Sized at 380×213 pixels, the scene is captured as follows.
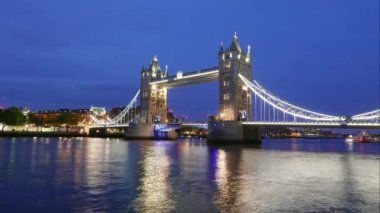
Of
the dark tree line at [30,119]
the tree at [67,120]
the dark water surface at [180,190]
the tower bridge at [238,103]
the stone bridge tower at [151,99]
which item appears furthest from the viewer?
the tree at [67,120]

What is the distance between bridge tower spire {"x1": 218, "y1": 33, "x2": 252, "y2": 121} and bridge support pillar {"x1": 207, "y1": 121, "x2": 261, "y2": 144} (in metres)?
1.78

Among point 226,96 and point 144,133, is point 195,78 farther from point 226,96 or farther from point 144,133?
point 144,133

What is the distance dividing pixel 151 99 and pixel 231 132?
86.2 feet

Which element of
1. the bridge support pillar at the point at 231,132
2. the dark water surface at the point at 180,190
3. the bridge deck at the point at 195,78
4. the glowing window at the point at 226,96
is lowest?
the dark water surface at the point at 180,190

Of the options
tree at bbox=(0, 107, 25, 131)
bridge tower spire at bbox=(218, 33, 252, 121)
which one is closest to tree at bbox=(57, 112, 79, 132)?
tree at bbox=(0, 107, 25, 131)

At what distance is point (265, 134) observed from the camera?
167750 mm

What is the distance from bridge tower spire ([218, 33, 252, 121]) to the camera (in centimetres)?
5672

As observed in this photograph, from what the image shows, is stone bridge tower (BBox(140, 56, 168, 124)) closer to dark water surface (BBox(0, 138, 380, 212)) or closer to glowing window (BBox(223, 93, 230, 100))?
glowing window (BBox(223, 93, 230, 100))

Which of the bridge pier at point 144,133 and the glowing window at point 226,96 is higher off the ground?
the glowing window at point 226,96

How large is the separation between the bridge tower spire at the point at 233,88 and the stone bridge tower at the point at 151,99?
21.1 metres

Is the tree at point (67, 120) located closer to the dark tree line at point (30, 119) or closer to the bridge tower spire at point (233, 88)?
the dark tree line at point (30, 119)

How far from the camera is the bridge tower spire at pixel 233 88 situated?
56.7m

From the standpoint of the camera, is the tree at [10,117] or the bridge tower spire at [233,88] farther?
the tree at [10,117]

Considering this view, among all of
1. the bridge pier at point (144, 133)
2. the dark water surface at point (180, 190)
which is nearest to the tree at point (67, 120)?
the bridge pier at point (144, 133)
